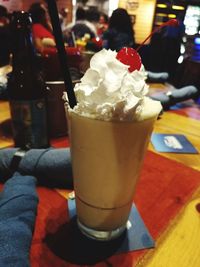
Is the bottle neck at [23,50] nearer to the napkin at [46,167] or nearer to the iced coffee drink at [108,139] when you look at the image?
the napkin at [46,167]

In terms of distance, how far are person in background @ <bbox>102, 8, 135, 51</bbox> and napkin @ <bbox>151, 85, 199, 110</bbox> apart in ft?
7.15

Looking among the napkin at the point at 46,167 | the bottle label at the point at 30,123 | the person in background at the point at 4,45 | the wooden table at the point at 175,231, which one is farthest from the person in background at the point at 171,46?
the napkin at the point at 46,167

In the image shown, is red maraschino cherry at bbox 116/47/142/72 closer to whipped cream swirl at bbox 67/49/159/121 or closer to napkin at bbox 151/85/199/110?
whipped cream swirl at bbox 67/49/159/121

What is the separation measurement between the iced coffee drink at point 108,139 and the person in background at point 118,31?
3277 millimetres

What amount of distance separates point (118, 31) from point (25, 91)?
316 cm

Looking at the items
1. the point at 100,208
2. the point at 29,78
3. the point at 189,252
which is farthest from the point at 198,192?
the point at 29,78

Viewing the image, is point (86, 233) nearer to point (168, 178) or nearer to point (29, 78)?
point (168, 178)

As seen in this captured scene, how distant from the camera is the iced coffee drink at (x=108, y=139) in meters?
0.45

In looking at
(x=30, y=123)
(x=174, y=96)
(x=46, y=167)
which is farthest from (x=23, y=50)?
(x=174, y=96)

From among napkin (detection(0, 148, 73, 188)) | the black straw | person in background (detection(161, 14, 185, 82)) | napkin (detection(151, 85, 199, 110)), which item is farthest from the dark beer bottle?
person in background (detection(161, 14, 185, 82))

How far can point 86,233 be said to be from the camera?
22.0 inches

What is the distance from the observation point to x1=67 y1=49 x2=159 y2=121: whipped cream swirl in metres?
0.44

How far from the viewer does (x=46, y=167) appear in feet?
2.34

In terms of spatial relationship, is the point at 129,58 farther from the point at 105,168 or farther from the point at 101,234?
the point at 101,234
